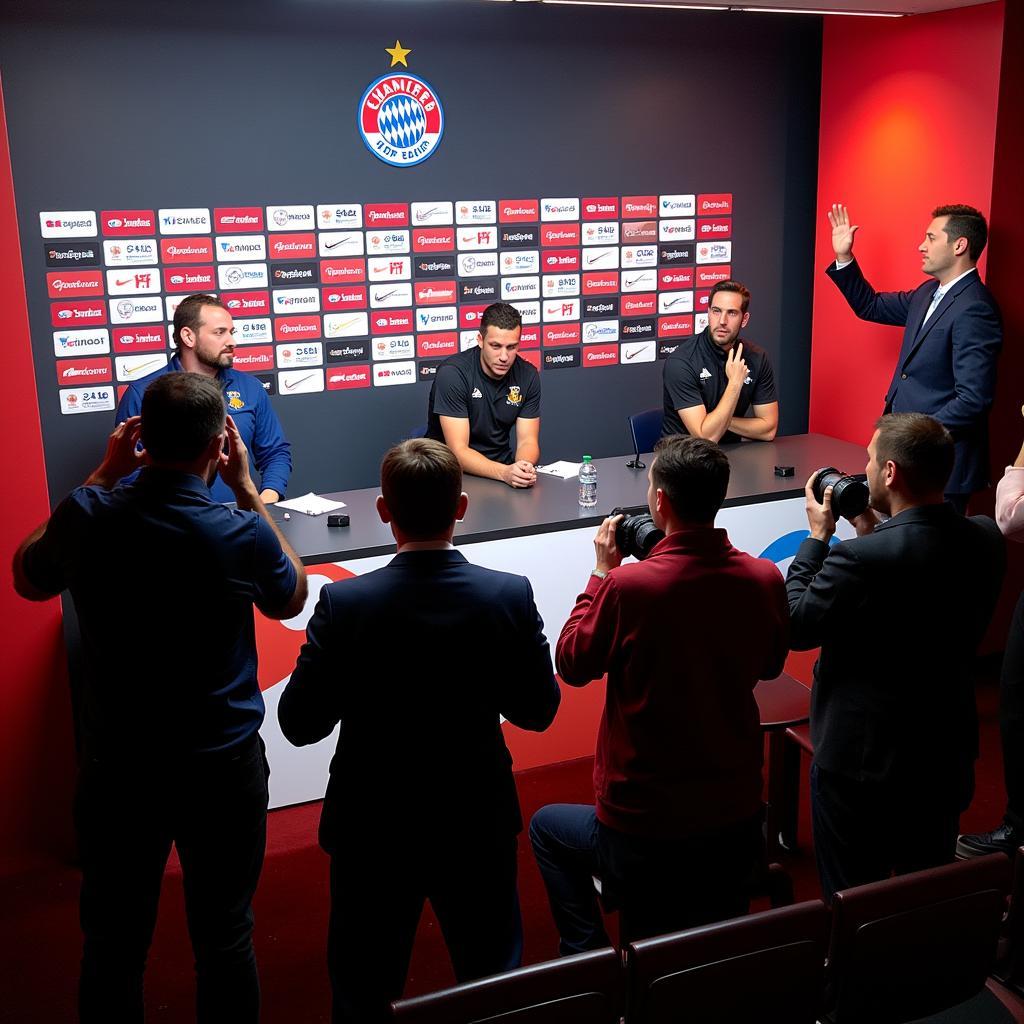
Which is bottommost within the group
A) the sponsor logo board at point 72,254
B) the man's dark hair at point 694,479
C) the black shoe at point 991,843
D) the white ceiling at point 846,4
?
the black shoe at point 991,843

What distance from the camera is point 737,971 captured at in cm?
186

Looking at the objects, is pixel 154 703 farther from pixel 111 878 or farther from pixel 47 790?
pixel 47 790

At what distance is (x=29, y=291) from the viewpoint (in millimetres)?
4582

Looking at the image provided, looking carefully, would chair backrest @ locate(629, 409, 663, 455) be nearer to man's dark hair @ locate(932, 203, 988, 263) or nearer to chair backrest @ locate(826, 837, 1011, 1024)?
man's dark hair @ locate(932, 203, 988, 263)

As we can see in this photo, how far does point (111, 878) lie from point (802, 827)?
86.8 inches

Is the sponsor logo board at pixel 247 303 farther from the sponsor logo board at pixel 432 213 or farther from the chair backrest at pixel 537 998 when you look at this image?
the chair backrest at pixel 537 998

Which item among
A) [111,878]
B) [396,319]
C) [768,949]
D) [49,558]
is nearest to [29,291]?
[396,319]

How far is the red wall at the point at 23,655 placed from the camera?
3045 millimetres

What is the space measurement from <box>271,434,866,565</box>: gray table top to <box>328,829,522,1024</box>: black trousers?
1.50 m

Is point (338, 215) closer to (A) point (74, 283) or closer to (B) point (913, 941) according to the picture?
(A) point (74, 283)

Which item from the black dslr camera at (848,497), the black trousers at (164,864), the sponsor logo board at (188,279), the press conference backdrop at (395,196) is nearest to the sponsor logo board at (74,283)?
the press conference backdrop at (395,196)

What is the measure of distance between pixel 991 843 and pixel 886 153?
331cm

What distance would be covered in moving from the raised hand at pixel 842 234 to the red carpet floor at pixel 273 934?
2628 millimetres

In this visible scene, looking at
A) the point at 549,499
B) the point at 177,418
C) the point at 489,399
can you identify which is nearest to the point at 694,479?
the point at 177,418
